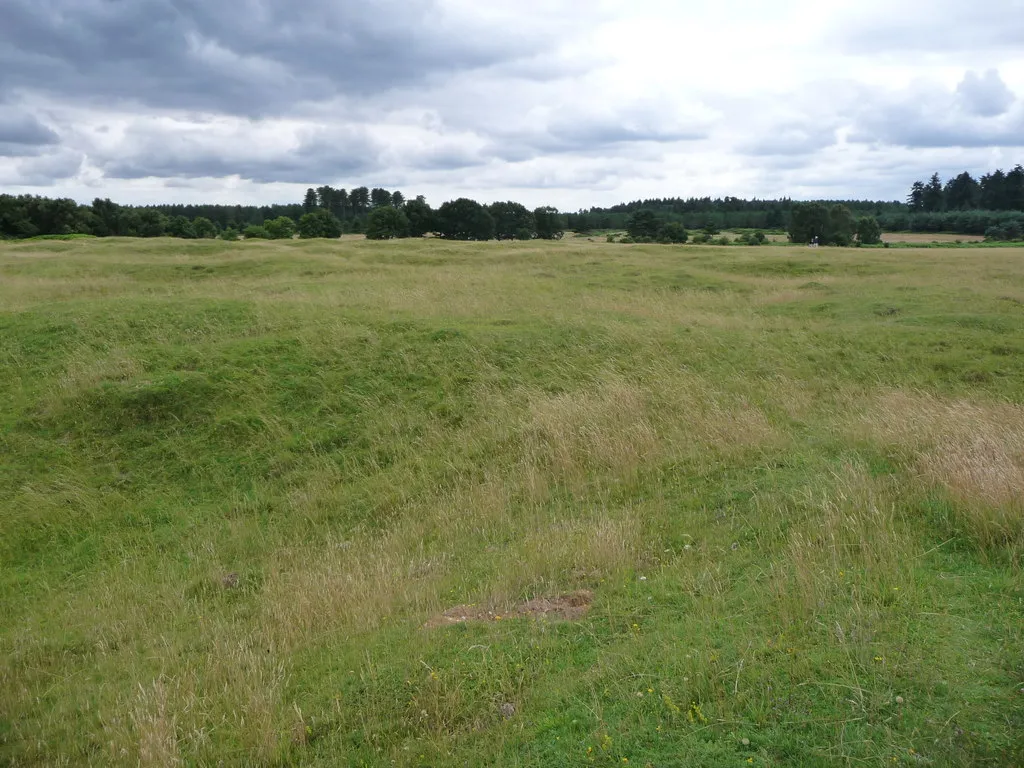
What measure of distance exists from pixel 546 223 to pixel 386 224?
75.1 feet

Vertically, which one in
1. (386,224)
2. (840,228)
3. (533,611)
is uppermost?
(386,224)

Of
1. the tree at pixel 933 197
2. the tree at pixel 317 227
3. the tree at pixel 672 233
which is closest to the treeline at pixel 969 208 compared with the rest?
the tree at pixel 933 197

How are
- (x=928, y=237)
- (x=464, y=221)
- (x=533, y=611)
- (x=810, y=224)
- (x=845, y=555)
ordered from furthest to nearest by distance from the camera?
(x=464, y=221), (x=928, y=237), (x=810, y=224), (x=845, y=555), (x=533, y=611)

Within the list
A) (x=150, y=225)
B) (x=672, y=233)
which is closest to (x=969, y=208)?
(x=672, y=233)

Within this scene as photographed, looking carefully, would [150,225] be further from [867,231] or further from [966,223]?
[966,223]

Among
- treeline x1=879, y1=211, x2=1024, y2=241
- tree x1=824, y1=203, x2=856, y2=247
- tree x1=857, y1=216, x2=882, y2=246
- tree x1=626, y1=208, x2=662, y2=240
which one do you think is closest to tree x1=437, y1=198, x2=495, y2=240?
tree x1=626, y1=208, x2=662, y2=240

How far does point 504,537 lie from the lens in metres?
8.14

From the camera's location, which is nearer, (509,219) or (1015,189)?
(509,219)

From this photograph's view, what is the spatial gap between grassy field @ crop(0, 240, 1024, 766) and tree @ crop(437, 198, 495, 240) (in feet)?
230

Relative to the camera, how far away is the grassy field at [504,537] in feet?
14.6

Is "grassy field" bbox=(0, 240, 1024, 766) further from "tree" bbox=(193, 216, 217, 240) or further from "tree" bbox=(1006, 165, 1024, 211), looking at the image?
"tree" bbox=(1006, 165, 1024, 211)

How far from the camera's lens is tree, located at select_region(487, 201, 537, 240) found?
9181 centimetres

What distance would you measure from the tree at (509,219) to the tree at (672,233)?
17.5 metres

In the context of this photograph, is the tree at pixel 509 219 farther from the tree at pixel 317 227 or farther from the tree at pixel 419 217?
the tree at pixel 317 227
